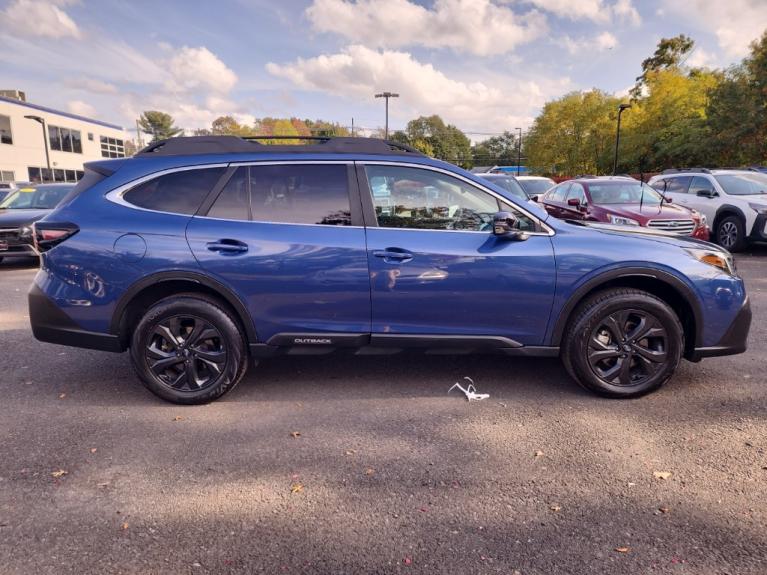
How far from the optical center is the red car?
29.8 feet

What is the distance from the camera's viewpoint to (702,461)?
9.71 ft

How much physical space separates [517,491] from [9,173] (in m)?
48.4

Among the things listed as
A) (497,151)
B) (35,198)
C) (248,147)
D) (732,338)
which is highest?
(497,151)

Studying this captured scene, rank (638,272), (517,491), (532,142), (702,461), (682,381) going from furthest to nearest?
(532,142)
(682,381)
(638,272)
(702,461)
(517,491)

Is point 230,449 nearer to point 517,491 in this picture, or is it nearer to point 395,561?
point 395,561

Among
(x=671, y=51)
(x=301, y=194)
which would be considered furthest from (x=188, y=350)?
(x=671, y=51)

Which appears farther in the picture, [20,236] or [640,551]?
[20,236]

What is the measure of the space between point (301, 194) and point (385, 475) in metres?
2.01

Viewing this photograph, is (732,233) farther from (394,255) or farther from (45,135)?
(45,135)

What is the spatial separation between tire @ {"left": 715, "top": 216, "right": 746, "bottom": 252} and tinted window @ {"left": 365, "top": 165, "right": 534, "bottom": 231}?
30.2 ft

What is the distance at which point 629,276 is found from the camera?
3.68m

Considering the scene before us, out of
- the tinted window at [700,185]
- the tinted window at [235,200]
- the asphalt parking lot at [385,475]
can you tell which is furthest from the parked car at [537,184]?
the tinted window at [235,200]

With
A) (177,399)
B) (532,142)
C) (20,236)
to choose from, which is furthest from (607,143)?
(177,399)

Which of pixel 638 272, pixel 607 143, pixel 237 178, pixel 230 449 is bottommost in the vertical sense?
pixel 230 449
